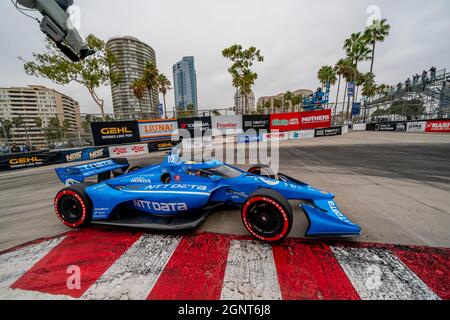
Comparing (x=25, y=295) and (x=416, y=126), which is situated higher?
(x=416, y=126)

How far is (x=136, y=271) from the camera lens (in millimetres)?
2066

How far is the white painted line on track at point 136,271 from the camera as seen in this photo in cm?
178

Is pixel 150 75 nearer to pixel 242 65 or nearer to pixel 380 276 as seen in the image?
pixel 242 65

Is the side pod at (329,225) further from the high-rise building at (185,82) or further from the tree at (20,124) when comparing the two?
the high-rise building at (185,82)

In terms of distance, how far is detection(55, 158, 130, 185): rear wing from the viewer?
378 cm

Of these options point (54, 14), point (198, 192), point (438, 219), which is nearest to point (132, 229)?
point (198, 192)

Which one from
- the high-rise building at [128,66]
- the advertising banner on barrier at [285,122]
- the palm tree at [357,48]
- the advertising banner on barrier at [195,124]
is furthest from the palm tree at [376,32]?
the high-rise building at [128,66]

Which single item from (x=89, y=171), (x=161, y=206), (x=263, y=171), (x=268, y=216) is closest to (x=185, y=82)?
(x=89, y=171)

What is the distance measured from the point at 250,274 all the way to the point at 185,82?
548ft

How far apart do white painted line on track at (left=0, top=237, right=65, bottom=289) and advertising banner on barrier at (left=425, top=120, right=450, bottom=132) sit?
2513 cm

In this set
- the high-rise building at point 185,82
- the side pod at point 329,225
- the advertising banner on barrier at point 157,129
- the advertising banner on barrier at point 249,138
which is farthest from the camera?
the high-rise building at point 185,82

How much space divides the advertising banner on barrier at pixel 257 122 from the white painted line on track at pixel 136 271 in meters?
14.7
